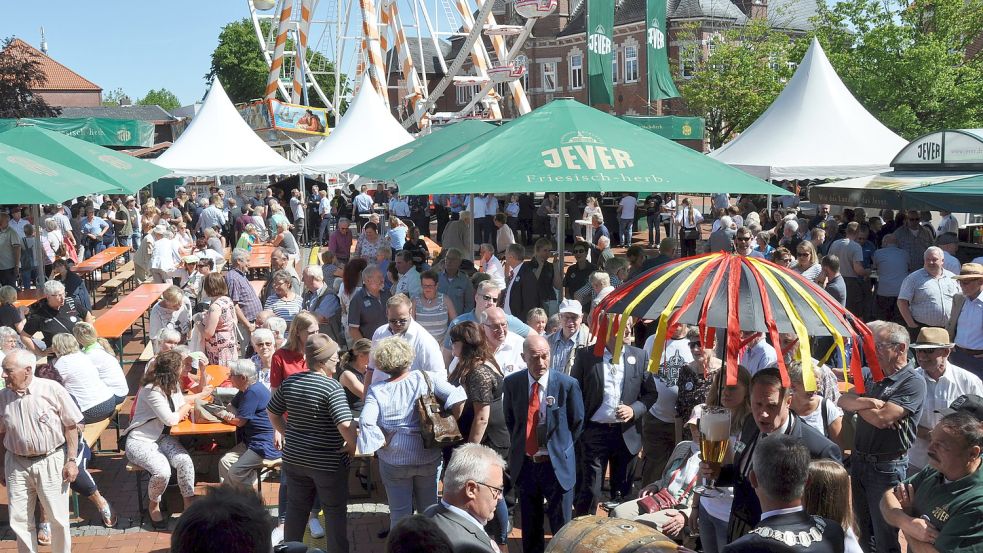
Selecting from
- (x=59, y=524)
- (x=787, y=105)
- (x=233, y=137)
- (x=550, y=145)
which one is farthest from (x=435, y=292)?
(x=233, y=137)

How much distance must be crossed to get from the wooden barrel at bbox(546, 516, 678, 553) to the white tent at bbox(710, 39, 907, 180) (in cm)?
1226

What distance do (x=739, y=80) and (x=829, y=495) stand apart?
3196cm

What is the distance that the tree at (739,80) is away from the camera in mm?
32594

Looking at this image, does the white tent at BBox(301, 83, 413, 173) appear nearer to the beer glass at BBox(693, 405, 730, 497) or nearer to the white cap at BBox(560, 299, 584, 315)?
the white cap at BBox(560, 299, 584, 315)

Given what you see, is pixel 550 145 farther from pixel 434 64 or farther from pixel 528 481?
pixel 434 64

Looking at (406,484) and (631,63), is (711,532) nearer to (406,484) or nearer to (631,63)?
(406,484)

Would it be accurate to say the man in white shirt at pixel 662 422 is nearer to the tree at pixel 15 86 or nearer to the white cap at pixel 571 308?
the white cap at pixel 571 308

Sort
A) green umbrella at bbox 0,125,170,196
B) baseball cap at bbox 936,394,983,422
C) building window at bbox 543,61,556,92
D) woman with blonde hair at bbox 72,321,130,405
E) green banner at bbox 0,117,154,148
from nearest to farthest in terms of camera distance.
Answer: baseball cap at bbox 936,394,983,422
woman with blonde hair at bbox 72,321,130,405
green umbrella at bbox 0,125,170,196
green banner at bbox 0,117,154,148
building window at bbox 543,61,556,92

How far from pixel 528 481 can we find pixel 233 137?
55.9 feet

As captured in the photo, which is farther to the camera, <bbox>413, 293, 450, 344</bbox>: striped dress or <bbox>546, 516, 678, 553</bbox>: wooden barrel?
<bbox>413, 293, 450, 344</bbox>: striped dress

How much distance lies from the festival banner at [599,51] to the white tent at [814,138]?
9588mm

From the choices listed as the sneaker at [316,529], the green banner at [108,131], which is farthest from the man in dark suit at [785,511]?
the green banner at [108,131]

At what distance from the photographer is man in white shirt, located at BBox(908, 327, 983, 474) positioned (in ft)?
16.7

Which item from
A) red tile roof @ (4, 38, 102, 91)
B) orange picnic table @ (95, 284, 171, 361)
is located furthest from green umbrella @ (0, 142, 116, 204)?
red tile roof @ (4, 38, 102, 91)
